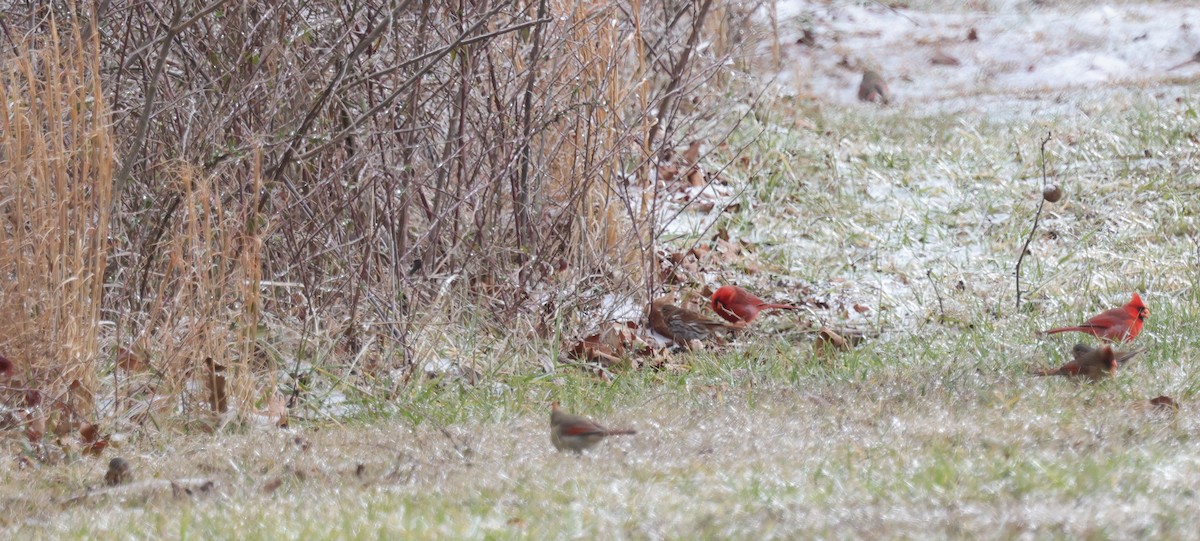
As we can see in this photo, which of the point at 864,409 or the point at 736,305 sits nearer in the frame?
the point at 864,409

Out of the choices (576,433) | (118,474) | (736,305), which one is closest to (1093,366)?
(576,433)

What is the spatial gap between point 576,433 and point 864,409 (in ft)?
2.85

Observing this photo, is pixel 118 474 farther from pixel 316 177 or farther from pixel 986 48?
pixel 986 48

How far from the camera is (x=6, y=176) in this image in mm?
3666

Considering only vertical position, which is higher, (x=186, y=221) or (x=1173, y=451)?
(x=186, y=221)

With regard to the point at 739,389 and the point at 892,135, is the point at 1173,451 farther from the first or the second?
the point at 892,135

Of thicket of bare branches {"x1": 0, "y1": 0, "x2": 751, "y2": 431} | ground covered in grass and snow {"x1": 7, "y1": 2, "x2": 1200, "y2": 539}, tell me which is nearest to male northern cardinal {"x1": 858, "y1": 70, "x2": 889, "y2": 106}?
ground covered in grass and snow {"x1": 7, "y1": 2, "x2": 1200, "y2": 539}

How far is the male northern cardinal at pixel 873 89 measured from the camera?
10047mm

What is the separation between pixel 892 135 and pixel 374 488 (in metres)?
6.00

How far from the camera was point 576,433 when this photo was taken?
3.23 meters

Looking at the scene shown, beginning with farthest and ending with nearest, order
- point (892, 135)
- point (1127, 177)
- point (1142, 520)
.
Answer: point (892, 135)
point (1127, 177)
point (1142, 520)

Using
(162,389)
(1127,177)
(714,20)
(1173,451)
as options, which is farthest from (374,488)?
(714,20)

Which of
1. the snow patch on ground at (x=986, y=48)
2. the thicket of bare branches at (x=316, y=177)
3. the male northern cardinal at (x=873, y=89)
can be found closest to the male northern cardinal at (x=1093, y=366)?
the thicket of bare branches at (x=316, y=177)

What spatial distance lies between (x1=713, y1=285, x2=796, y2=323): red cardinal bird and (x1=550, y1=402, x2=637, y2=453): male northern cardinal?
199 cm
